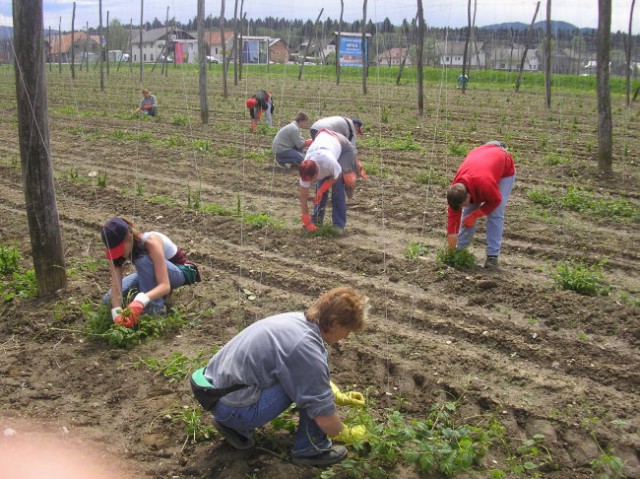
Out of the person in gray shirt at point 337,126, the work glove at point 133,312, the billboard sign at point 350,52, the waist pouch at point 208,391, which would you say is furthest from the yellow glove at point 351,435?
the billboard sign at point 350,52

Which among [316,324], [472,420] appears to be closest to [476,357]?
[472,420]

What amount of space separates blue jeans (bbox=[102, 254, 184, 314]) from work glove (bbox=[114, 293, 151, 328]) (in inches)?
5.6

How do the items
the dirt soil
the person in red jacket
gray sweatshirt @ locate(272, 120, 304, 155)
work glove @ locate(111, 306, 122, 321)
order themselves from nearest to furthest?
the dirt soil → work glove @ locate(111, 306, 122, 321) → the person in red jacket → gray sweatshirt @ locate(272, 120, 304, 155)

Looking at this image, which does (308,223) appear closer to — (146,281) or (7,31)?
(146,281)

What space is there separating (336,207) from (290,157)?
323cm

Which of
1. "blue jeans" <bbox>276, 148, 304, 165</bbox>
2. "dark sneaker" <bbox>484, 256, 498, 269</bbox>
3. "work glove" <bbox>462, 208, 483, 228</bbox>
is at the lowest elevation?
"dark sneaker" <bbox>484, 256, 498, 269</bbox>

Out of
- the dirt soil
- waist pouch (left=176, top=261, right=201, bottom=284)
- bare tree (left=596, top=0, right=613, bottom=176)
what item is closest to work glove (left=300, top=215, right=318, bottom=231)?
the dirt soil

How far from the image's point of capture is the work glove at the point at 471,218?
569 centimetres

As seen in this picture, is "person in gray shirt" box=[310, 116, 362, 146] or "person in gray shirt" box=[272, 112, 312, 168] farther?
"person in gray shirt" box=[272, 112, 312, 168]

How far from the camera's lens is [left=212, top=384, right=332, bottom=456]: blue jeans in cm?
309

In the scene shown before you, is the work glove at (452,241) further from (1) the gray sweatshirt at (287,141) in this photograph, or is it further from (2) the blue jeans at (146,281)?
(1) the gray sweatshirt at (287,141)

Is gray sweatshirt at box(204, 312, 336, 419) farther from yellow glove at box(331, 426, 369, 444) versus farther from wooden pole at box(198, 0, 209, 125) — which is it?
wooden pole at box(198, 0, 209, 125)

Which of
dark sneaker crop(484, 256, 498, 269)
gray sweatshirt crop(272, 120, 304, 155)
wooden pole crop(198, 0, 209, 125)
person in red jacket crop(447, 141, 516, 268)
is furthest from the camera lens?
wooden pole crop(198, 0, 209, 125)

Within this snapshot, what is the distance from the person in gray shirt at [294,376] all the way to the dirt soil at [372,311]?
160 millimetres
